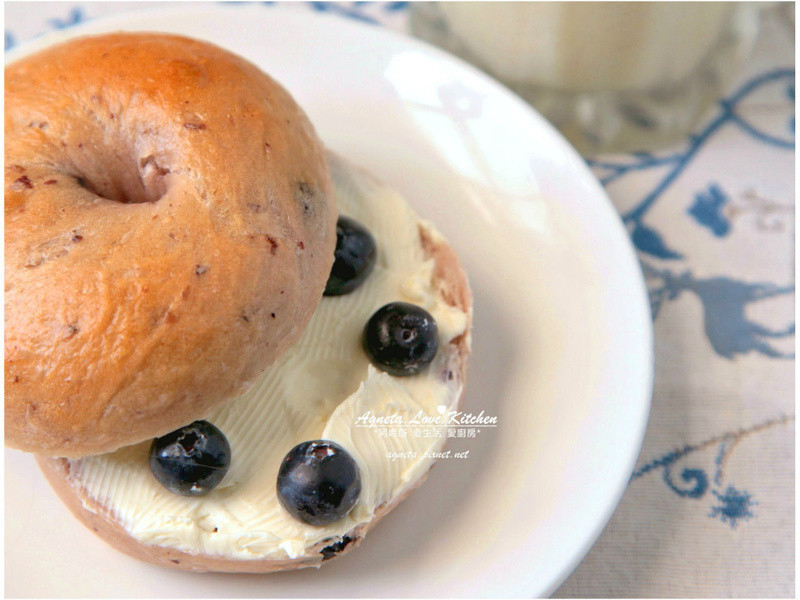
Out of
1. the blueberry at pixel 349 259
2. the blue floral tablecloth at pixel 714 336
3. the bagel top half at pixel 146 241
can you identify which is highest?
the bagel top half at pixel 146 241

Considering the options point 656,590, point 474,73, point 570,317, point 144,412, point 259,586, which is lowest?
point 656,590

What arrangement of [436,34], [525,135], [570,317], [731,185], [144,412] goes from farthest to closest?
[436,34] < [731,185] < [525,135] < [570,317] < [144,412]

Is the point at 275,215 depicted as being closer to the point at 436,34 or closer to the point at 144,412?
the point at 144,412

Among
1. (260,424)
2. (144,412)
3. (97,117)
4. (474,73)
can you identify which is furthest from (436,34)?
(144,412)

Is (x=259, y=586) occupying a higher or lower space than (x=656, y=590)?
higher

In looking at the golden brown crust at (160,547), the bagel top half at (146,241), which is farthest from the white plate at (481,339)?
the bagel top half at (146,241)

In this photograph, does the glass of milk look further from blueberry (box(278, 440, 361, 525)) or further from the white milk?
blueberry (box(278, 440, 361, 525))

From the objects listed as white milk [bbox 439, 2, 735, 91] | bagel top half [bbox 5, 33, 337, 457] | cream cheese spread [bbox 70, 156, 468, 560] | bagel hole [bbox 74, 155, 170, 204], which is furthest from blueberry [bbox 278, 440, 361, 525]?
white milk [bbox 439, 2, 735, 91]

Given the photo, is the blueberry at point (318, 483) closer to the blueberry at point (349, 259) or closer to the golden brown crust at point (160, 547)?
the golden brown crust at point (160, 547)
